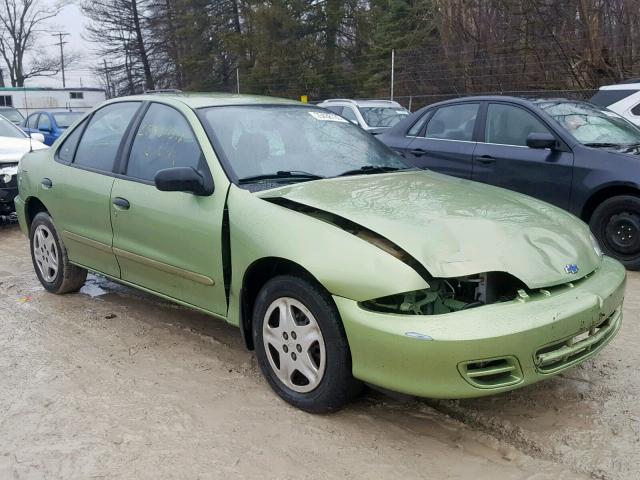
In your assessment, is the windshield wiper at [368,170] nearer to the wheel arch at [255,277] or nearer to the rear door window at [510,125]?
the wheel arch at [255,277]

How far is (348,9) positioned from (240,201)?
2857cm

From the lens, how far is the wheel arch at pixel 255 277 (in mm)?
3154

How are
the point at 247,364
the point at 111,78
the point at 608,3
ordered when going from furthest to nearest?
the point at 111,78, the point at 608,3, the point at 247,364

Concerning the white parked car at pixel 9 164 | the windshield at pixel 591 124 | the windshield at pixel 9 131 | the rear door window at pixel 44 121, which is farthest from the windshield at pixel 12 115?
the windshield at pixel 591 124

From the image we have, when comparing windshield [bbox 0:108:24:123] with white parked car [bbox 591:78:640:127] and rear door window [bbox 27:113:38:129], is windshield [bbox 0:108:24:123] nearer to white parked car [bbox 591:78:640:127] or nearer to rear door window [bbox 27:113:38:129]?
rear door window [bbox 27:113:38:129]

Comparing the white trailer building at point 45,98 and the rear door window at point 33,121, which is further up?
the white trailer building at point 45,98

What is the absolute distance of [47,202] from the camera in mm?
4941

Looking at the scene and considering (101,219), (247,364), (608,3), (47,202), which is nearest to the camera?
(247,364)

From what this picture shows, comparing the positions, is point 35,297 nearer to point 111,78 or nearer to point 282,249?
point 282,249

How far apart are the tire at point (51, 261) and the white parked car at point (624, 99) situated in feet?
23.7

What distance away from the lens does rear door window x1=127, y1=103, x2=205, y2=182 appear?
384cm

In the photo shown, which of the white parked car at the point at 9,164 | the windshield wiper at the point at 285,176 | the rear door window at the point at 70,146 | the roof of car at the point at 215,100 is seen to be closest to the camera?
the windshield wiper at the point at 285,176

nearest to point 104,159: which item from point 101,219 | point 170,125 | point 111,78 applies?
point 101,219

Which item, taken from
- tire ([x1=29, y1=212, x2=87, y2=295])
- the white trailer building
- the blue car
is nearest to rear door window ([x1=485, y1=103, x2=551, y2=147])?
tire ([x1=29, y1=212, x2=87, y2=295])
